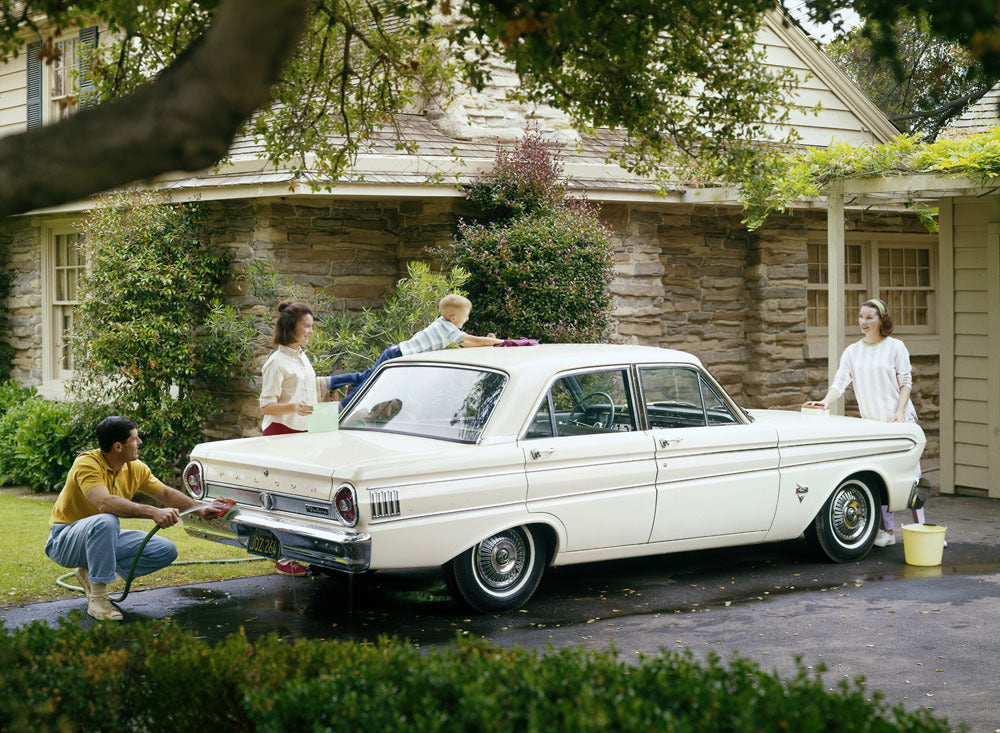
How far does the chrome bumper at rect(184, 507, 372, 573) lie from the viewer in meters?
6.34

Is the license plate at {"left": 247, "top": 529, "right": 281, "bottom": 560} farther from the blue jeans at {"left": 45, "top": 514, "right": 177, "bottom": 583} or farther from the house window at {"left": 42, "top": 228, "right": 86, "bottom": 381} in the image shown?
the house window at {"left": 42, "top": 228, "right": 86, "bottom": 381}

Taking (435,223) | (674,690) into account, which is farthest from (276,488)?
(435,223)

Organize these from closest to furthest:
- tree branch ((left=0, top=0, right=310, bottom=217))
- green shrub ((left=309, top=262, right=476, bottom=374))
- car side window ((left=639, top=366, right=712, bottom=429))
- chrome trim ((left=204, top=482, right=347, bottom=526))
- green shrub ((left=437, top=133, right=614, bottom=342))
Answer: tree branch ((left=0, top=0, right=310, bottom=217))
chrome trim ((left=204, top=482, right=347, bottom=526))
car side window ((left=639, top=366, right=712, bottom=429))
green shrub ((left=309, top=262, right=476, bottom=374))
green shrub ((left=437, top=133, right=614, bottom=342))

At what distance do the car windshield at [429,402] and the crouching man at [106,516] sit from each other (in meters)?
1.35

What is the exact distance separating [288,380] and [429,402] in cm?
132

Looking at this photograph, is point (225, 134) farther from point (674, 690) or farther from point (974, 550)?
point (974, 550)

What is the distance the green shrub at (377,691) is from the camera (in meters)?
3.25

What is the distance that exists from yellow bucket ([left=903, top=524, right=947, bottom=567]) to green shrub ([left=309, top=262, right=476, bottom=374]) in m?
4.61

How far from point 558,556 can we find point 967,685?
248 cm

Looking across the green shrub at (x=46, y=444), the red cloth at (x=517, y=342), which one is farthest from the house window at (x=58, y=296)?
the red cloth at (x=517, y=342)

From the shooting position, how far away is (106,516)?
6.74 m

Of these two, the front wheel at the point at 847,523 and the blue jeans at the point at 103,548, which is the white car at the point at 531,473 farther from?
the blue jeans at the point at 103,548

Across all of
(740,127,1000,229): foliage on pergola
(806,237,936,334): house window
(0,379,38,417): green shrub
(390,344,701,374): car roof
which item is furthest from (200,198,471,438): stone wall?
(806,237,936,334): house window

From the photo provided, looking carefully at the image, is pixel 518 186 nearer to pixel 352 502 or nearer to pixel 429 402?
pixel 429 402
